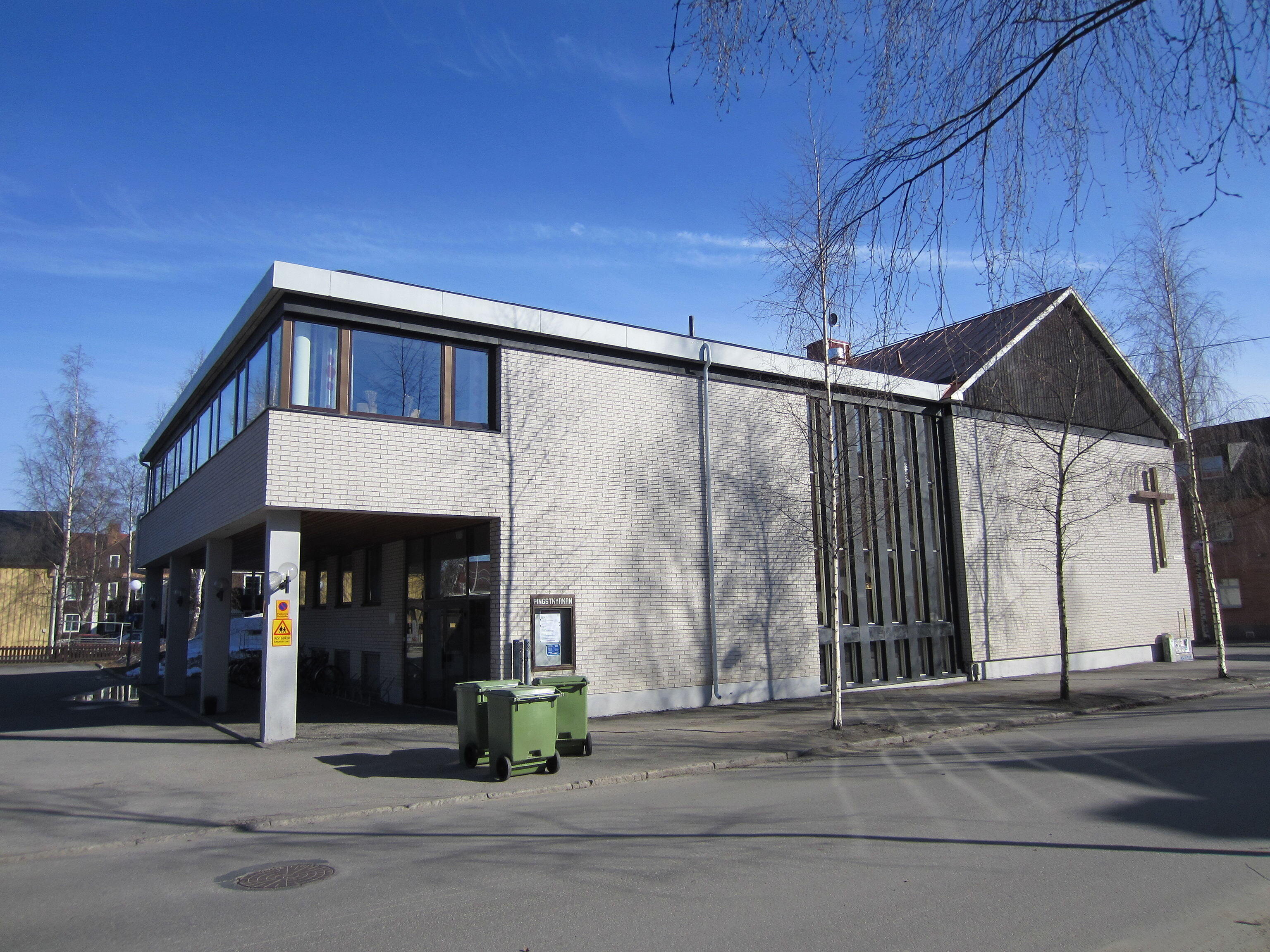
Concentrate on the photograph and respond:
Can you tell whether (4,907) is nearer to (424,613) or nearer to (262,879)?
(262,879)

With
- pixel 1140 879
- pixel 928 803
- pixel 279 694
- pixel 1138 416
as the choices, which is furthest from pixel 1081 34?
pixel 1138 416

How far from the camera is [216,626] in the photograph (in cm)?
1706

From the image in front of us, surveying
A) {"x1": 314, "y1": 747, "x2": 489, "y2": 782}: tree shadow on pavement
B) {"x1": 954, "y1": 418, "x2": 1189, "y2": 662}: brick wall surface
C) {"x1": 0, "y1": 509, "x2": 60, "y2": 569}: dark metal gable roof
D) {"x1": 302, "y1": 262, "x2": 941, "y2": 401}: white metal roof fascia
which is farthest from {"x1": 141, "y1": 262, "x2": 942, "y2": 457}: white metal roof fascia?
{"x1": 0, "y1": 509, "x2": 60, "y2": 569}: dark metal gable roof

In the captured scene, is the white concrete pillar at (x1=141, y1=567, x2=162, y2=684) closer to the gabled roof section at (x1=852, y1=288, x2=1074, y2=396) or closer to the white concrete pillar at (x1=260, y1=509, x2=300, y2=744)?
the white concrete pillar at (x1=260, y1=509, x2=300, y2=744)

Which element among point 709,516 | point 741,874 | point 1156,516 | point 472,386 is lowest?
point 741,874

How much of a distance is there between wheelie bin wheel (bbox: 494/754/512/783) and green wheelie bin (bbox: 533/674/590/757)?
1347mm

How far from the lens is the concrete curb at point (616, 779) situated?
25.6 feet

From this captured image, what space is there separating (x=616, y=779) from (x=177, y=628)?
17243 mm

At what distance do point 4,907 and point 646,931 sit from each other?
4.63m

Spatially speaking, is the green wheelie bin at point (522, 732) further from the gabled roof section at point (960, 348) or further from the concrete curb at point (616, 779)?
the gabled roof section at point (960, 348)

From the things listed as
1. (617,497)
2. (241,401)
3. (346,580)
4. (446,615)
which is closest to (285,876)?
(617,497)

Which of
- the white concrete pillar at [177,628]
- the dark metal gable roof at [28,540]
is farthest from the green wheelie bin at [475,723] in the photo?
the dark metal gable roof at [28,540]

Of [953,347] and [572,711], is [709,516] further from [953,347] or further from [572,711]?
[953,347]

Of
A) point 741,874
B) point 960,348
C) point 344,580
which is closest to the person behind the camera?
point 741,874
